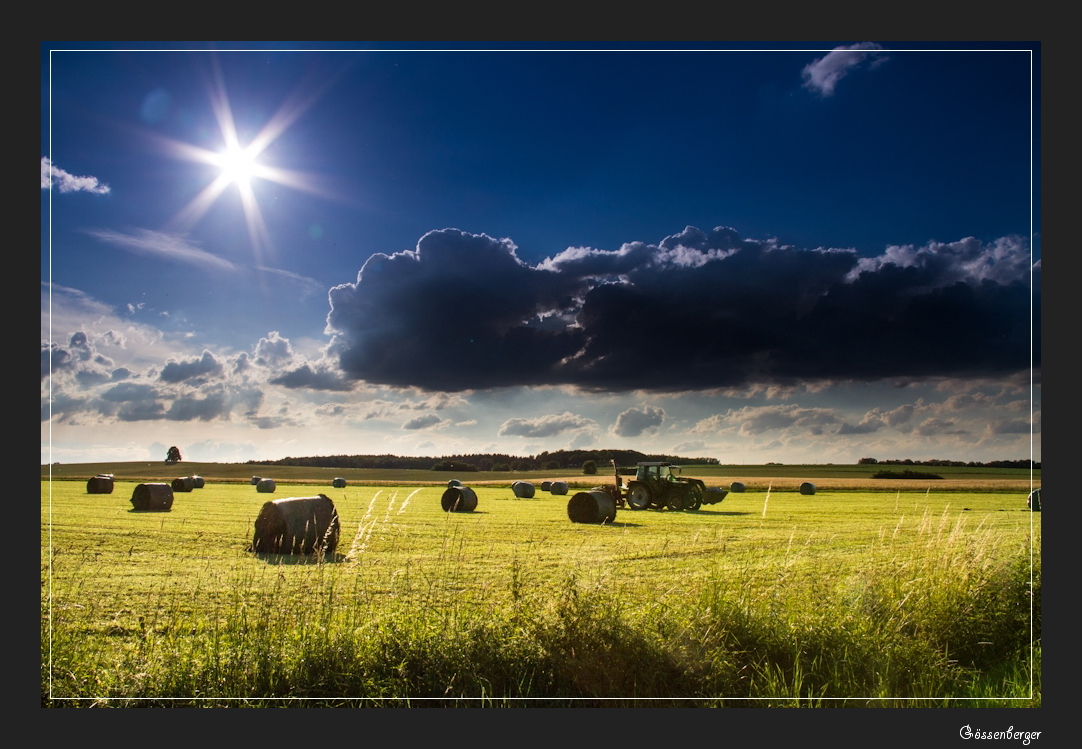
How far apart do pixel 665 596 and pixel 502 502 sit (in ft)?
65.7

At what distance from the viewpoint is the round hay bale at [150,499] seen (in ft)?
71.4

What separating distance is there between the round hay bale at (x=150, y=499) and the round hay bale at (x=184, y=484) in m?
9.86

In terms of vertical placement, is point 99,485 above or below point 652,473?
below

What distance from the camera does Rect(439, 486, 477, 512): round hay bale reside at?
2127 centimetres

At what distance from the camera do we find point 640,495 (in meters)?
21.2

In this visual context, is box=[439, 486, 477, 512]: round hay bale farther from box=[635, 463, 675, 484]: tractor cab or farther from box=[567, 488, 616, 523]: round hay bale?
box=[635, 463, 675, 484]: tractor cab

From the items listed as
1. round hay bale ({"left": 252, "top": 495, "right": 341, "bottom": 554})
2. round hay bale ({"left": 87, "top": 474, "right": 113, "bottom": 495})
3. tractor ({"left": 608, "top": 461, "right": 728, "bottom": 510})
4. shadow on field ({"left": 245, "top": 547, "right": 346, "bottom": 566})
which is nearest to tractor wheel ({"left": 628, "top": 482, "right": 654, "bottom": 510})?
tractor ({"left": 608, "top": 461, "right": 728, "bottom": 510})

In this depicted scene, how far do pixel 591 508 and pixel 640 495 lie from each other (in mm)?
3158

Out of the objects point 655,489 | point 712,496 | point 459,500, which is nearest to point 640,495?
point 655,489

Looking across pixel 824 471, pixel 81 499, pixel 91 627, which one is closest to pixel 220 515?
pixel 81 499

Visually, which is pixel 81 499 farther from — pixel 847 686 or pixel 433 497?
pixel 847 686

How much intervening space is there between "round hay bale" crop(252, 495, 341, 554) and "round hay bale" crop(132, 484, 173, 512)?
12.0m

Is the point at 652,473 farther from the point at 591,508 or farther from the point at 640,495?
the point at 591,508

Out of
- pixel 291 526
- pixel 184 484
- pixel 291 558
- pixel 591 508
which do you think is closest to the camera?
pixel 291 558
